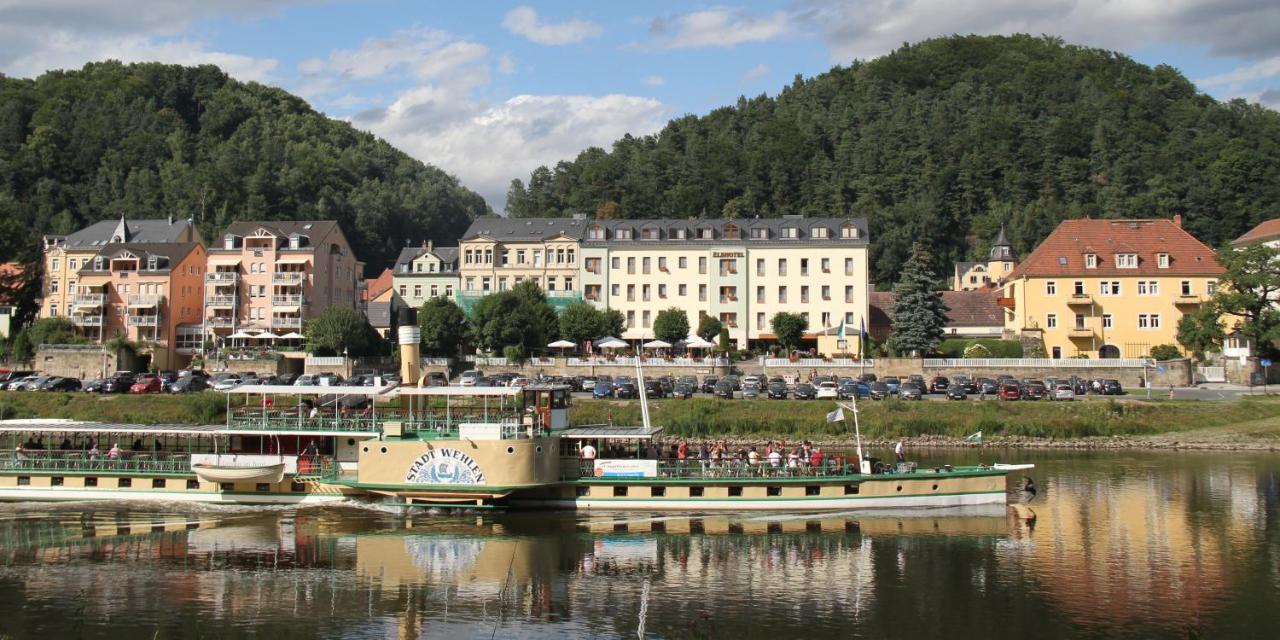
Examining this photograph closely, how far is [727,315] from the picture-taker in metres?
81.5

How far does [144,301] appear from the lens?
78000 millimetres

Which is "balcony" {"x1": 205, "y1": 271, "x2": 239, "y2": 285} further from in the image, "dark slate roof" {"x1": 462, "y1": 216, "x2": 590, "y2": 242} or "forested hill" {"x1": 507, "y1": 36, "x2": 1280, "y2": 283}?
"forested hill" {"x1": 507, "y1": 36, "x2": 1280, "y2": 283}

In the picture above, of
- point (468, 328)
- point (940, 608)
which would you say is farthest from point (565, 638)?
point (468, 328)

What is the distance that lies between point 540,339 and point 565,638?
51.9m

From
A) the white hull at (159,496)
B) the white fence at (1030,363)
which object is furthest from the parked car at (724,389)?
the white hull at (159,496)

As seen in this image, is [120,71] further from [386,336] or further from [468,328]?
[468,328]

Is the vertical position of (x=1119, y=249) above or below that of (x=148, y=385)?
above

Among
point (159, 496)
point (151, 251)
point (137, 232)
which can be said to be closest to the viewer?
point (159, 496)

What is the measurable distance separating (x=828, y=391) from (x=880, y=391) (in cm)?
280

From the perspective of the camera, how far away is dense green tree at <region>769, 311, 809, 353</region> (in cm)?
7688

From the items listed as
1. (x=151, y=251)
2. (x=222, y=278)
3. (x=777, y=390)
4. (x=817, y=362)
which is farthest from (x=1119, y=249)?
(x=151, y=251)

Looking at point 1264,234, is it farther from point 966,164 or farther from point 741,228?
point 966,164

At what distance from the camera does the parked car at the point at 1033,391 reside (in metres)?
57.1

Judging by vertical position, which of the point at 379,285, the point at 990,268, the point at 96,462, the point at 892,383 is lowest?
the point at 96,462
